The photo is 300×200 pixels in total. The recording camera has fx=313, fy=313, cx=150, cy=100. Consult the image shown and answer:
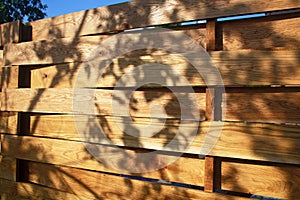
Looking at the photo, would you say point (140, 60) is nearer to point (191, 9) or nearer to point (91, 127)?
point (191, 9)

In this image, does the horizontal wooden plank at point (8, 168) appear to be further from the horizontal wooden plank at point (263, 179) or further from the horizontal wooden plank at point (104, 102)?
the horizontal wooden plank at point (263, 179)

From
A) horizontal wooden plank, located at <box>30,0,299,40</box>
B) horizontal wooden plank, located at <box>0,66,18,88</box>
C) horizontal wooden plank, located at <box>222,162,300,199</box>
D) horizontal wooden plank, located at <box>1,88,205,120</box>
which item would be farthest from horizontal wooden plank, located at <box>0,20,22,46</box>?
horizontal wooden plank, located at <box>222,162,300,199</box>

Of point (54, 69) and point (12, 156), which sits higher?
point (54, 69)

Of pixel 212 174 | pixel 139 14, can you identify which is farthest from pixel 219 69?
pixel 139 14

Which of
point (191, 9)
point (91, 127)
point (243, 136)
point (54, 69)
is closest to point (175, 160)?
point (243, 136)

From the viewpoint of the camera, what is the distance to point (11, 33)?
3.46m

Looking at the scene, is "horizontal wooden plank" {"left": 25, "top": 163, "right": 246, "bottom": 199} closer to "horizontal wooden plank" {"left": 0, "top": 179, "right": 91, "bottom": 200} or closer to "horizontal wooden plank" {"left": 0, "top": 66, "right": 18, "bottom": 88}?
"horizontal wooden plank" {"left": 0, "top": 179, "right": 91, "bottom": 200}

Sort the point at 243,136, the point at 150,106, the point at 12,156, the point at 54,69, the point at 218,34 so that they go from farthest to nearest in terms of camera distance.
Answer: the point at 12,156 → the point at 54,69 → the point at 150,106 → the point at 218,34 → the point at 243,136

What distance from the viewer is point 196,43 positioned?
237 cm

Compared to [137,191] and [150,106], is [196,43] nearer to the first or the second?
[150,106]

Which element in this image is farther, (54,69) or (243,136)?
(54,69)

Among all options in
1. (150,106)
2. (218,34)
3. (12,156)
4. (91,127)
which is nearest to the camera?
(218,34)

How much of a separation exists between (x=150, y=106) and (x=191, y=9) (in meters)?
0.81

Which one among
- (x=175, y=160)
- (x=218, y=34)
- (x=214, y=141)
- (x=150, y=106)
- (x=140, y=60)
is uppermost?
(x=218, y=34)
